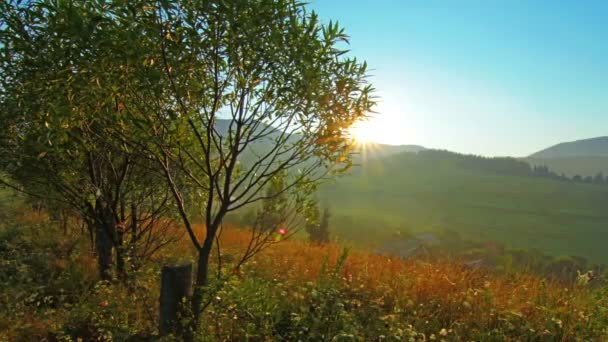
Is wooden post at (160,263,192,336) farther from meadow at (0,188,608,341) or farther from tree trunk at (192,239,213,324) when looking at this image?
meadow at (0,188,608,341)

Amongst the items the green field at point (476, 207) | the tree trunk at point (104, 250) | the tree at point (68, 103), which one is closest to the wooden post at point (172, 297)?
the tree at point (68, 103)

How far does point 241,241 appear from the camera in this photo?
1249 cm

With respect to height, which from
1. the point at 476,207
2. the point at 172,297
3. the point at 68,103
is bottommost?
the point at 476,207

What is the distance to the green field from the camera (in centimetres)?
10419

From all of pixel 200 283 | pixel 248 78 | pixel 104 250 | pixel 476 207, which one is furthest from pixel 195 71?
pixel 476 207

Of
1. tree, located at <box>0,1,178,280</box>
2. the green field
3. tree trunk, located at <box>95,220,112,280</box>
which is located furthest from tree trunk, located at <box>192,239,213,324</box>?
the green field

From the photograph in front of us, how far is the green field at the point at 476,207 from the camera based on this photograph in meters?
104

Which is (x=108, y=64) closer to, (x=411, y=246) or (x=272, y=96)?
(x=272, y=96)

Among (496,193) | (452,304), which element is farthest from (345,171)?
(496,193)

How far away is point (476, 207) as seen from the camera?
14425 cm

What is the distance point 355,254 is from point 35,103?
8.48 metres

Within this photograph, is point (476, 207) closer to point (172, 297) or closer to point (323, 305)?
point (323, 305)

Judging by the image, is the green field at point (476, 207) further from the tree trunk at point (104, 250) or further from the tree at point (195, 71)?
the tree at point (195, 71)

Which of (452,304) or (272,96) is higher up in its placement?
(272,96)
